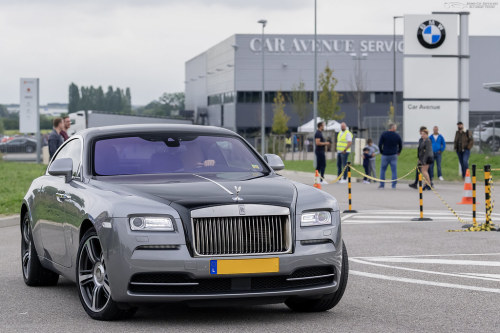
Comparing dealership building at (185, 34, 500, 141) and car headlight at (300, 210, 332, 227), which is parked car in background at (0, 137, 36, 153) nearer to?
dealership building at (185, 34, 500, 141)

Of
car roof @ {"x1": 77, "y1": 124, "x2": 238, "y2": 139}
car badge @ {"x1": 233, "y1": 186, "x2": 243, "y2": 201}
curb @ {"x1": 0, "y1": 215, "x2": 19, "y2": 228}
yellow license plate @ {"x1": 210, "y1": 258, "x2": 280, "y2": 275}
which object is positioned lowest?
curb @ {"x1": 0, "y1": 215, "x2": 19, "y2": 228}

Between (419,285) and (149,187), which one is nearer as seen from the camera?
(149,187)

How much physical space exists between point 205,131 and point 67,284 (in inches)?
85.3

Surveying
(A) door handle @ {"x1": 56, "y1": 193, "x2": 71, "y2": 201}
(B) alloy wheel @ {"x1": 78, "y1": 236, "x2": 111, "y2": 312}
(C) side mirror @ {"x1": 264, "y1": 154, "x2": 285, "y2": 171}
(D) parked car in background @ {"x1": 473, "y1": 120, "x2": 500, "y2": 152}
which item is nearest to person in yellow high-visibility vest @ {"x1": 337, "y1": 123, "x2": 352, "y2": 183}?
(D) parked car in background @ {"x1": 473, "y1": 120, "x2": 500, "y2": 152}

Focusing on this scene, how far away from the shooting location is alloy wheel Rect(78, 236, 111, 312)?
279 inches

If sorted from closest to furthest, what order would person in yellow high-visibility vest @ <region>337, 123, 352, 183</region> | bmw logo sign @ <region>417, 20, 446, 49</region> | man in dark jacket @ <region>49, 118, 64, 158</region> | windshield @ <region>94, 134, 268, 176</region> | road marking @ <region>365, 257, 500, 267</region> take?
windshield @ <region>94, 134, 268, 176</region> < road marking @ <region>365, 257, 500, 267</region> < man in dark jacket @ <region>49, 118, 64, 158</region> < person in yellow high-visibility vest @ <region>337, 123, 352, 183</region> < bmw logo sign @ <region>417, 20, 446, 49</region>

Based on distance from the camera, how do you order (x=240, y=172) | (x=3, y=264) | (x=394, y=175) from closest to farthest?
1. (x=240, y=172)
2. (x=3, y=264)
3. (x=394, y=175)

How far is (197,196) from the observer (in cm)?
685

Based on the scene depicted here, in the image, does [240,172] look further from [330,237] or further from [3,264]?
[3,264]

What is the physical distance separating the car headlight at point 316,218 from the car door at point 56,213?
2.08 metres

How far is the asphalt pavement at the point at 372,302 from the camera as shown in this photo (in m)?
6.85

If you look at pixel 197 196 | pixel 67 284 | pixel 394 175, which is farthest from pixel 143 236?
pixel 394 175

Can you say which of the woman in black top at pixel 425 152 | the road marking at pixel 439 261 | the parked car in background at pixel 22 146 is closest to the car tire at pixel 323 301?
the road marking at pixel 439 261

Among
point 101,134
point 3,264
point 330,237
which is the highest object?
point 101,134
